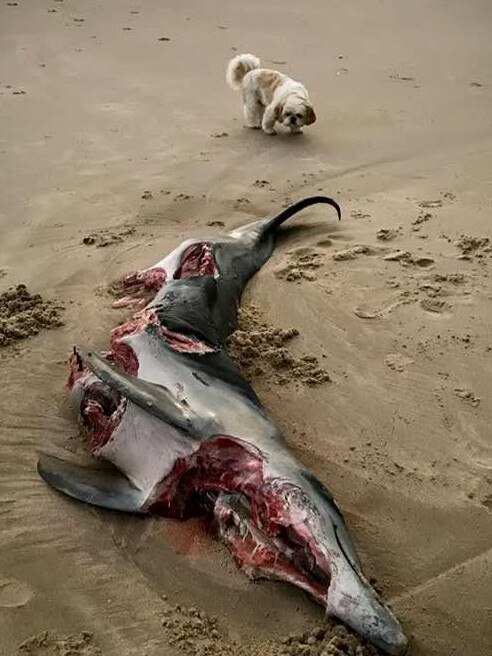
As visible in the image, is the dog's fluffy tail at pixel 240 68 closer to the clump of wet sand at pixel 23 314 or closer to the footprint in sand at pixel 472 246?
the footprint in sand at pixel 472 246

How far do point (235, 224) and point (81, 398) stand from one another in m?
2.17

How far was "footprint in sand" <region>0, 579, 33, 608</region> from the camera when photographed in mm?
2412

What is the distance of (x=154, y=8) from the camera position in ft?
34.2

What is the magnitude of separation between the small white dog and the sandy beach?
183mm

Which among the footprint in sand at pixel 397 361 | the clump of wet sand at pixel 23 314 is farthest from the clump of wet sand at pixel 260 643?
the clump of wet sand at pixel 23 314

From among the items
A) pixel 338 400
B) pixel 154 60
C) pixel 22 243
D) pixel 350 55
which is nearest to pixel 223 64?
pixel 154 60

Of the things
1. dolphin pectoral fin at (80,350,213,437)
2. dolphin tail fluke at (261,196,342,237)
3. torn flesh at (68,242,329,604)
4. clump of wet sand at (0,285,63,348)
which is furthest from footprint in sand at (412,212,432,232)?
dolphin pectoral fin at (80,350,213,437)

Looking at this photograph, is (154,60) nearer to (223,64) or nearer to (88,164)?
(223,64)

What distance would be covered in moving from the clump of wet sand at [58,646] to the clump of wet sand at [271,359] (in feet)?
4.88

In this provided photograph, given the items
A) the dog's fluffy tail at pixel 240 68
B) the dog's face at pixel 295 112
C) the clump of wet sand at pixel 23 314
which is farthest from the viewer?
the dog's fluffy tail at pixel 240 68

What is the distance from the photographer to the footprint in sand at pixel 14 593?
2412 millimetres

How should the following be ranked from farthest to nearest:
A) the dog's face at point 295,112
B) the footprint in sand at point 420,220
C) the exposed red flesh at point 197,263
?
the dog's face at point 295,112, the footprint in sand at point 420,220, the exposed red flesh at point 197,263

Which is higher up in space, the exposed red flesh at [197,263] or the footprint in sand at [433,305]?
the exposed red flesh at [197,263]

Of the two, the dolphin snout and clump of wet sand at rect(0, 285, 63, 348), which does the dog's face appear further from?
the dolphin snout
